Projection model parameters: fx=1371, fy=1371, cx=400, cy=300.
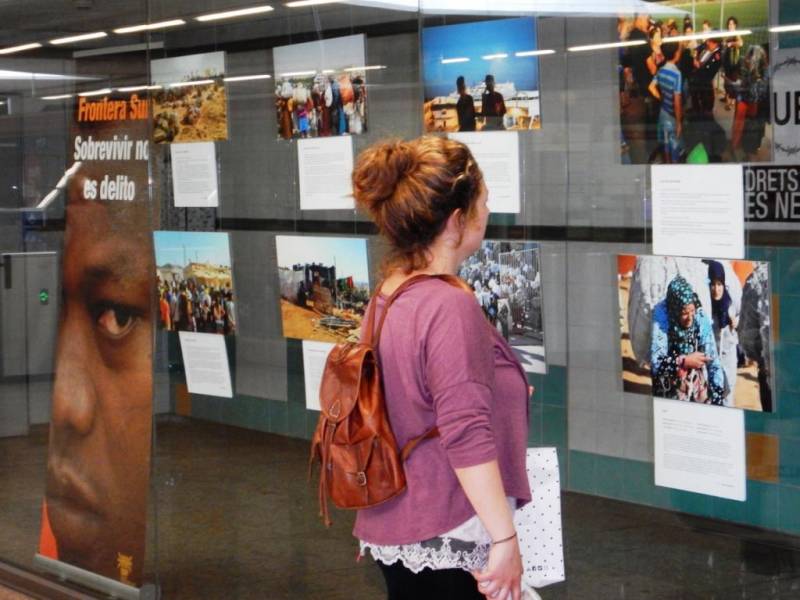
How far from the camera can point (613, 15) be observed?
11.6 ft

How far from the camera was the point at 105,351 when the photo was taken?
483 centimetres

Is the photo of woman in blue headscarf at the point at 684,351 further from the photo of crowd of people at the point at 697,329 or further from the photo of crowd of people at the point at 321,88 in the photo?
the photo of crowd of people at the point at 321,88

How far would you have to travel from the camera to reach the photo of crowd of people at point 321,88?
13.3ft

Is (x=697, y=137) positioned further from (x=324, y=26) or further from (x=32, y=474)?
(x=32, y=474)

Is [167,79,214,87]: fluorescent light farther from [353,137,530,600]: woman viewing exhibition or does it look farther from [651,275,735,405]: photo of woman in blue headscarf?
[353,137,530,600]: woman viewing exhibition

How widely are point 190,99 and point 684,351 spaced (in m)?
1.92

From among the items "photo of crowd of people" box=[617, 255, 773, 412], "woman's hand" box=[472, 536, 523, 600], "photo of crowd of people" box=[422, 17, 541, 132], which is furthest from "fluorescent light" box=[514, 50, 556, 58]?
"woman's hand" box=[472, 536, 523, 600]

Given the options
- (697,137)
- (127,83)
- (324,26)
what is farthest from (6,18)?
(697,137)

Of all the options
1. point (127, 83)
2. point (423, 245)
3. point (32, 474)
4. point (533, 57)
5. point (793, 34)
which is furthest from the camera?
point (32, 474)

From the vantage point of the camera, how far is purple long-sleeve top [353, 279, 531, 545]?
8.29 feet

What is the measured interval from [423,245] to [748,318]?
1.02 meters
